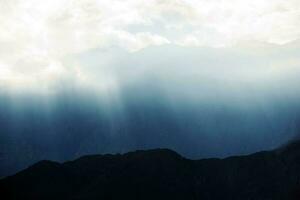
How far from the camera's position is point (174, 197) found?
19950cm

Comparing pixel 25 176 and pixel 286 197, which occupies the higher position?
pixel 25 176

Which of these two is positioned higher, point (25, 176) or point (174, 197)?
point (25, 176)

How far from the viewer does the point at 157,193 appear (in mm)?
199000

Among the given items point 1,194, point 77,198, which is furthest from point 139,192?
point 1,194

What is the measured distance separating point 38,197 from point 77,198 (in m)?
13.4

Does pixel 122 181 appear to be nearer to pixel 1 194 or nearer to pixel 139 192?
pixel 139 192

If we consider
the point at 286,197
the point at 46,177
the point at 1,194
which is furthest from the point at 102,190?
the point at 286,197

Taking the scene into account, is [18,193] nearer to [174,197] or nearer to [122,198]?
[122,198]

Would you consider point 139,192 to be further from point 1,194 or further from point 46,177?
point 1,194

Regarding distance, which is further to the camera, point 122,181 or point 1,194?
point 122,181

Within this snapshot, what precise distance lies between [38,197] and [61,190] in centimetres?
926

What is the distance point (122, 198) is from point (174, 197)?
20.6m

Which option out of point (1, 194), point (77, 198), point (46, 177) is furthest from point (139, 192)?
point (1, 194)

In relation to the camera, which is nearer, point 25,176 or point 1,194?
point 1,194
